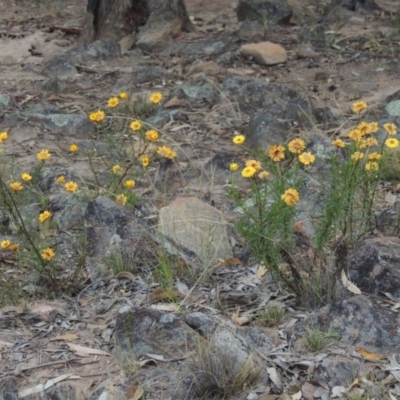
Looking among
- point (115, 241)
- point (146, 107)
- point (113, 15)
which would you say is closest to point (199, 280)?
point (115, 241)

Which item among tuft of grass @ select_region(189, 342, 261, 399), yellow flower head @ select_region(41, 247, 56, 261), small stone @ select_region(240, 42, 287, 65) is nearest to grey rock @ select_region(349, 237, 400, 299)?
tuft of grass @ select_region(189, 342, 261, 399)

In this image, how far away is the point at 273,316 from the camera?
372 centimetres

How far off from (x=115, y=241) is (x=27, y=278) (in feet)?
1.51

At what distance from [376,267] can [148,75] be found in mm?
4895

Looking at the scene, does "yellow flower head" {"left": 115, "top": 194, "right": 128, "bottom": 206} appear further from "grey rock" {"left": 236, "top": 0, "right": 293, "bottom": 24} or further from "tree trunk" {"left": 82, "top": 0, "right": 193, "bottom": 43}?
"grey rock" {"left": 236, "top": 0, "right": 293, "bottom": 24}

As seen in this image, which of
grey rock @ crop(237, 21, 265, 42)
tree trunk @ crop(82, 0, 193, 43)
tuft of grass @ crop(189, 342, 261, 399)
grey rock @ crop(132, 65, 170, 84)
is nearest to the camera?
tuft of grass @ crop(189, 342, 261, 399)

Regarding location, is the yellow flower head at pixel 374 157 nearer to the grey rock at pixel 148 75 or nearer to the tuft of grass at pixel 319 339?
the tuft of grass at pixel 319 339

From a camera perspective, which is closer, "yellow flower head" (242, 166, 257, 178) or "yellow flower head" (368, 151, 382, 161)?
"yellow flower head" (242, 166, 257, 178)

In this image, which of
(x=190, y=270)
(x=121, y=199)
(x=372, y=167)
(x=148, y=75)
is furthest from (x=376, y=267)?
(x=148, y=75)

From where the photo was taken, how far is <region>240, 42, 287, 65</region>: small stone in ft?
27.7

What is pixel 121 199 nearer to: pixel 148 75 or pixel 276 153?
pixel 276 153

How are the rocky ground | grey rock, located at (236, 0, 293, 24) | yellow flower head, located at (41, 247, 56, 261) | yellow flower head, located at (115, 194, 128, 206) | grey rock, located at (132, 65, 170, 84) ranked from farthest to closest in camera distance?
grey rock, located at (236, 0, 293, 24) → grey rock, located at (132, 65, 170, 84) → yellow flower head, located at (115, 194, 128, 206) → yellow flower head, located at (41, 247, 56, 261) → the rocky ground

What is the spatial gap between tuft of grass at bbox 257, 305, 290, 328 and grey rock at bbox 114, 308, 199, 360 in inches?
13.4

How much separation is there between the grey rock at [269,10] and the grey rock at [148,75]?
1.90 meters
